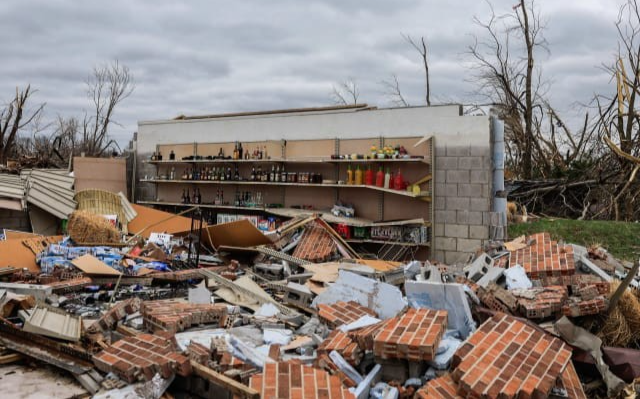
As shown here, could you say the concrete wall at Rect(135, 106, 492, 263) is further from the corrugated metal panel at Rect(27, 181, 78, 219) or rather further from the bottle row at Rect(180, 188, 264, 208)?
the corrugated metal panel at Rect(27, 181, 78, 219)

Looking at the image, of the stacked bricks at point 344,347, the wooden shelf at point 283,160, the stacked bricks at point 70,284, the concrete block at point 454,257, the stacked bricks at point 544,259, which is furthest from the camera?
the wooden shelf at point 283,160

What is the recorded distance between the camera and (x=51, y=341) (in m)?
4.45

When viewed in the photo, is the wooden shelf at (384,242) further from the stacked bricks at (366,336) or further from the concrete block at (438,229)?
the stacked bricks at (366,336)

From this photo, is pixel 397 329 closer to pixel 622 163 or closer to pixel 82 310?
pixel 82 310

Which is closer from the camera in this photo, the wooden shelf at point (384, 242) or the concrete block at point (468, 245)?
the concrete block at point (468, 245)

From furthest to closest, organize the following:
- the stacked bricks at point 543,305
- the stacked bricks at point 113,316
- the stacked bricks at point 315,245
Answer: the stacked bricks at point 315,245 < the stacked bricks at point 113,316 < the stacked bricks at point 543,305

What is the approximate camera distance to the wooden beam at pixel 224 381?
342 cm

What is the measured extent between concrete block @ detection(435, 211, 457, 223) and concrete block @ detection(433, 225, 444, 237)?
7 centimetres

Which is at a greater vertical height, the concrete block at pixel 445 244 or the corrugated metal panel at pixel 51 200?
the corrugated metal panel at pixel 51 200

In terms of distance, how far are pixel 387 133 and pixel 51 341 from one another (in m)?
6.46

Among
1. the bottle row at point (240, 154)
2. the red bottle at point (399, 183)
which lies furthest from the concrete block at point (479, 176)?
the bottle row at point (240, 154)

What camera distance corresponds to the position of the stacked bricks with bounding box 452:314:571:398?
3.39 metres

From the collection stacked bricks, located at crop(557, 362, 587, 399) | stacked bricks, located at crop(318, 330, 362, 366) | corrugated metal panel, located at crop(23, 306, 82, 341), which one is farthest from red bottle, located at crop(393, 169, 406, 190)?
corrugated metal panel, located at crop(23, 306, 82, 341)

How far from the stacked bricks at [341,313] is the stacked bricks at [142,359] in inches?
56.0
